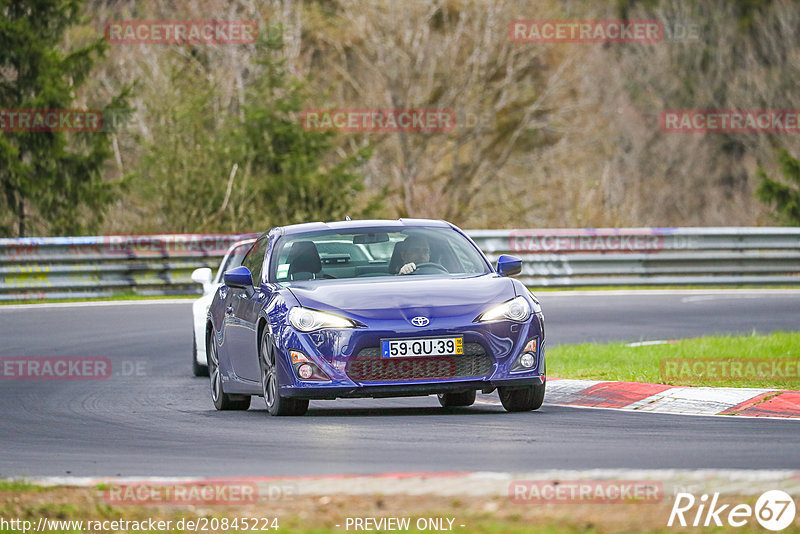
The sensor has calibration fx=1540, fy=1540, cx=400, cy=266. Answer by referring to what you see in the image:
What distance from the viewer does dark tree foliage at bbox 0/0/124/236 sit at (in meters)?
32.3

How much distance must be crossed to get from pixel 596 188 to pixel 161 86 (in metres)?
14.1

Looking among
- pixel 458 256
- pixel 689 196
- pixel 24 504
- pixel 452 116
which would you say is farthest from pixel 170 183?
pixel 689 196

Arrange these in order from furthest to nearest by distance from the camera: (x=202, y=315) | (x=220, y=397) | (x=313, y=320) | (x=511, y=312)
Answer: (x=202, y=315), (x=220, y=397), (x=511, y=312), (x=313, y=320)

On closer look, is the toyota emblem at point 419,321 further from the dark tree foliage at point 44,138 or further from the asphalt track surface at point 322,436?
the dark tree foliage at point 44,138

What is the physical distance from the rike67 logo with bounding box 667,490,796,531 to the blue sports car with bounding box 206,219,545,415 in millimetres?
3993

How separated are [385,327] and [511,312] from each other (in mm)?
908

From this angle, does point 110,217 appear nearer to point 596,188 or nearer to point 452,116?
point 452,116

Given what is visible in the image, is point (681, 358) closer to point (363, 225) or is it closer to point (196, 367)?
point (363, 225)

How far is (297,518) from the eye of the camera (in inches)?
247

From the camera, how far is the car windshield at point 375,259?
11391 mm

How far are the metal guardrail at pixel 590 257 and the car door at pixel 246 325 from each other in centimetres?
1400

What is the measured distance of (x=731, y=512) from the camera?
6.11 m

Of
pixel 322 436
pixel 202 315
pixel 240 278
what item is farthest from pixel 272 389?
pixel 202 315

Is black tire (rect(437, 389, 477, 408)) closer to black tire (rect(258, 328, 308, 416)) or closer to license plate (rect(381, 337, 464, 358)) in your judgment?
black tire (rect(258, 328, 308, 416))
